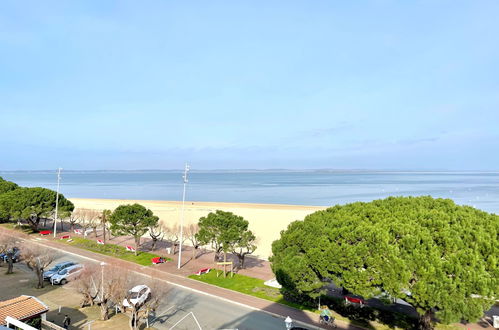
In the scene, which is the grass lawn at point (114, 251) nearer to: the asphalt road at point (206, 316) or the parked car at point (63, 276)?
the parked car at point (63, 276)

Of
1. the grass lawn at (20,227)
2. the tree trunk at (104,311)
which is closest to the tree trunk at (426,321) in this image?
the tree trunk at (104,311)

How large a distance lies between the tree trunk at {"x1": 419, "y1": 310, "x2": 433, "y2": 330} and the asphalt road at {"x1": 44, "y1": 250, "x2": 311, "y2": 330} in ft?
26.2

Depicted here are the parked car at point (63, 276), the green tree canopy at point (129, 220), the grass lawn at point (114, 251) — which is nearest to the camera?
the parked car at point (63, 276)

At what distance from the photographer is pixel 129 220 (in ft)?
113

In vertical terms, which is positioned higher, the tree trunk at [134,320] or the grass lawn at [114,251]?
the tree trunk at [134,320]

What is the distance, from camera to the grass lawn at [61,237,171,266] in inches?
1322

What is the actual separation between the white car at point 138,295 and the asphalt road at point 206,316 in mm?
1670

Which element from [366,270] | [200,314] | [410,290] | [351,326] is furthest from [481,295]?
[200,314]

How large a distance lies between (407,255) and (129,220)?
1108 inches

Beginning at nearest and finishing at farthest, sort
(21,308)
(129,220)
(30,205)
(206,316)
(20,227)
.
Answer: (21,308)
(206,316)
(129,220)
(30,205)
(20,227)

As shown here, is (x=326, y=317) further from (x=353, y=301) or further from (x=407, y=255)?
(x=407, y=255)

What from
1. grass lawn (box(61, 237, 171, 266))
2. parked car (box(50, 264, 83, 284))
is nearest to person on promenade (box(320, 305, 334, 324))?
grass lawn (box(61, 237, 171, 266))

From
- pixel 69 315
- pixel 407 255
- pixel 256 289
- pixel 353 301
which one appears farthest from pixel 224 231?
pixel 407 255

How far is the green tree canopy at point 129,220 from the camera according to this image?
34344mm
